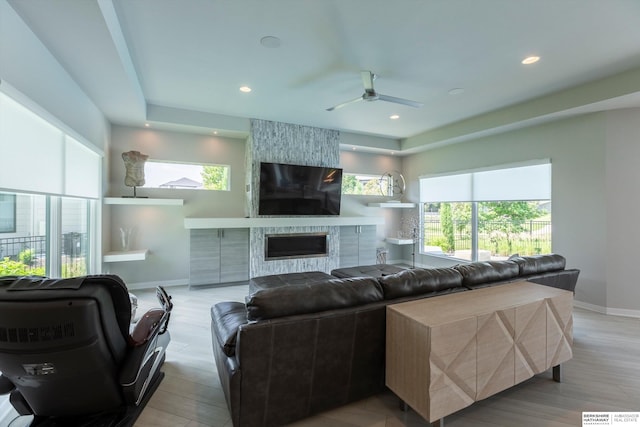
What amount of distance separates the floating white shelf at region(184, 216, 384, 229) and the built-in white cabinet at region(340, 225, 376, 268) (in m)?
0.25

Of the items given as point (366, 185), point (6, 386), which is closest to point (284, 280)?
point (6, 386)

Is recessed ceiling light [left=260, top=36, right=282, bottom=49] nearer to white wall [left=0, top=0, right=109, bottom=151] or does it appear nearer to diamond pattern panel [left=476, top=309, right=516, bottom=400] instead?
white wall [left=0, top=0, right=109, bottom=151]

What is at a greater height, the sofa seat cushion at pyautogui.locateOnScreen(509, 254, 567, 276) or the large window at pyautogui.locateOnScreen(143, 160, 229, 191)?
the large window at pyautogui.locateOnScreen(143, 160, 229, 191)

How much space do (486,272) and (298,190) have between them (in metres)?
3.68

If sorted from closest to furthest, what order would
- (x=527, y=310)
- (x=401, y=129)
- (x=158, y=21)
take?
(x=527, y=310) < (x=158, y=21) < (x=401, y=129)

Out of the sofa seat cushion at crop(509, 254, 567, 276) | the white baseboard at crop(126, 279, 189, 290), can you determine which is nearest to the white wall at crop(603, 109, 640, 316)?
the sofa seat cushion at crop(509, 254, 567, 276)

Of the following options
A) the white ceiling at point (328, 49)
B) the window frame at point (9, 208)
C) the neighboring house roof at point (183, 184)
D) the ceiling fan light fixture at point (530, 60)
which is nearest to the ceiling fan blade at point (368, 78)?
the white ceiling at point (328, 49)

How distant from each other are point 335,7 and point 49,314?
107 inches

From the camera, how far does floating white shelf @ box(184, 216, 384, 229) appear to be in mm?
4637

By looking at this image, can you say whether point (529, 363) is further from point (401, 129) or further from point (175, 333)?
point (401, 129)

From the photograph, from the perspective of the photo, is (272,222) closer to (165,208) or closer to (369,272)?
(165,208)

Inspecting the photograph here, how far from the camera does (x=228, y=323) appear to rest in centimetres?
194

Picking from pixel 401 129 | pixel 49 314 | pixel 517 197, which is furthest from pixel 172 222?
pixel 517 197

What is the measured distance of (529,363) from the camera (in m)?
1.97
